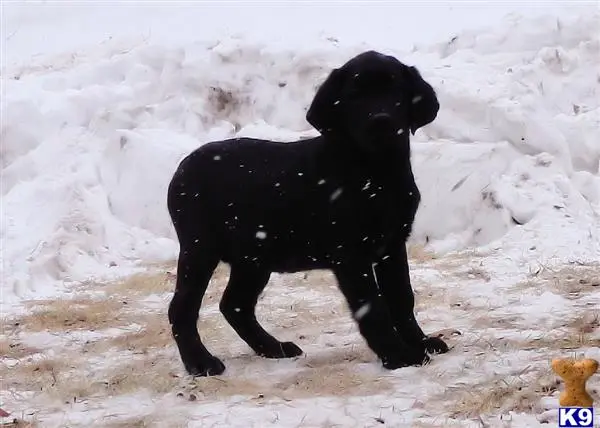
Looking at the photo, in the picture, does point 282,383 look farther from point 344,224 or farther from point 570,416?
point 570,416

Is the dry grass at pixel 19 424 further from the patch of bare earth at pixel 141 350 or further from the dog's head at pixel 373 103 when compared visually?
the dog's head at pixel 373 103

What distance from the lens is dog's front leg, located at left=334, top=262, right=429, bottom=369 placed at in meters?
4.16

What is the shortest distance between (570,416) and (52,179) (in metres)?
7.26

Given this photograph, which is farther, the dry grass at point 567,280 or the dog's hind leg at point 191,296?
the dry grass at point 567,280

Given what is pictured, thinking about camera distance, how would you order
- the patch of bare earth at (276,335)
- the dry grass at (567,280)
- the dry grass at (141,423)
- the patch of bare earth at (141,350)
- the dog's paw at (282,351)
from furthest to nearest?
the dry grass at (567,280) → the dog's paw at (282,351) → the patch of bare earth at (141,350) → the patch of bare earth at (276,335) → the dry grass at (141,423)

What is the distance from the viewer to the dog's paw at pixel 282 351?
4754mm

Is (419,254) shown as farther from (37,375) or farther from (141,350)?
(37,375)

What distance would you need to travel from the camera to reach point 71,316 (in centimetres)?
611

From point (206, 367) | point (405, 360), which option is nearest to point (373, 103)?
point (405, 360)

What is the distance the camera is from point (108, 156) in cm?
968

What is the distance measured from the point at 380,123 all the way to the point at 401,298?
1004mm

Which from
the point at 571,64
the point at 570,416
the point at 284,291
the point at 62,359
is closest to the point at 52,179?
the point at 284,291

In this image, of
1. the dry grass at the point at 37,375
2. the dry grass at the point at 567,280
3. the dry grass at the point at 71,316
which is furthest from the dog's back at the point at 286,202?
the dry grass at the point at 567,280

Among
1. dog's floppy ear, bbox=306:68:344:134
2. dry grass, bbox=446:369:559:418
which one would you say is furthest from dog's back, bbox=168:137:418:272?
dry grass, bbox=446:369:559:418
